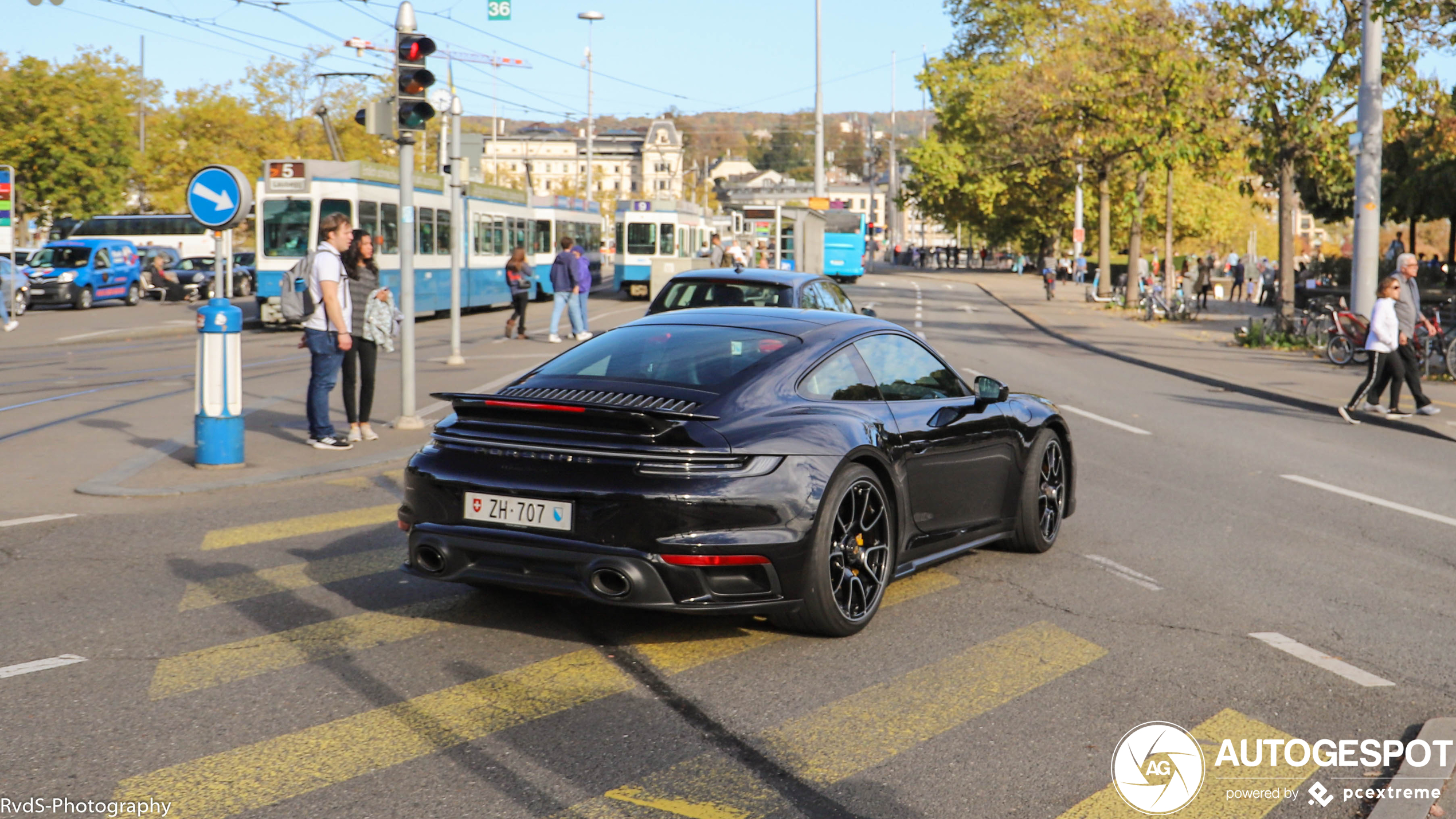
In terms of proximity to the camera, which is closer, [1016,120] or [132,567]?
[132,567]

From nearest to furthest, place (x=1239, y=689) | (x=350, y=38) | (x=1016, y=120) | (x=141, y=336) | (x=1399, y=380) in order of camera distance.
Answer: (x=1239, y=689), (x=1399, y=380), (x=141, y=336), (x=1016, y=120), (x=350, y=38)

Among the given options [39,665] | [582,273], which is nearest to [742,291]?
[39,665]

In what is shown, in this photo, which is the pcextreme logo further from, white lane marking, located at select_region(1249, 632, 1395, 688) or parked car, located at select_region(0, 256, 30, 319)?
parked car, located at select_region(0, 256, 30, 319)

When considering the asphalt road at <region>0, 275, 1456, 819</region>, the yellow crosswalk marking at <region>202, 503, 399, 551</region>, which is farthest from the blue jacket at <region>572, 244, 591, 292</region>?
the yellow crosswalk marking at <region>202, 503, 399, 551</region>

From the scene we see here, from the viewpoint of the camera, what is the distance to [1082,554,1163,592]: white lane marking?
7.01 metres

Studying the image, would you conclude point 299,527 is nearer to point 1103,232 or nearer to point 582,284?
point 582,284

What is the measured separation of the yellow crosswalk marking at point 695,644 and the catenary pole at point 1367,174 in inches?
686

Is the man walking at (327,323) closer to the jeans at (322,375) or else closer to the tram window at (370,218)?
the jeans at (322,375)

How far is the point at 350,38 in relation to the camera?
4288 cm

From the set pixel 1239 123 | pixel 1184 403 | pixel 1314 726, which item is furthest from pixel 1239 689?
pixel 1239 123

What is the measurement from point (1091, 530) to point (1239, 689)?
3.37m

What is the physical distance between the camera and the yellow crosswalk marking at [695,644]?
5.45 m

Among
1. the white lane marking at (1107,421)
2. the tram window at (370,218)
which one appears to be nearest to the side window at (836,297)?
the white lane marking at (1107,421)

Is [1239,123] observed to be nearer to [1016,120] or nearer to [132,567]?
[1016,120]
